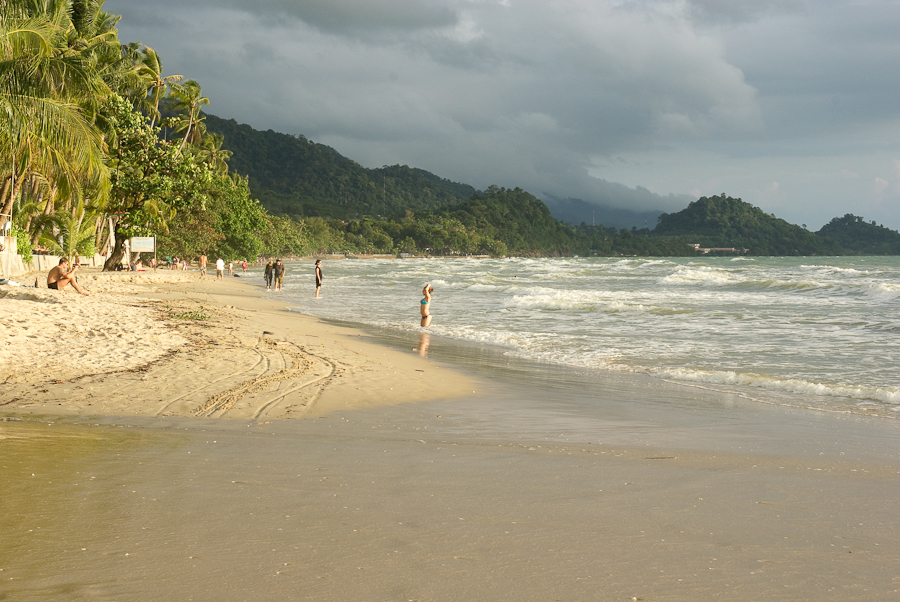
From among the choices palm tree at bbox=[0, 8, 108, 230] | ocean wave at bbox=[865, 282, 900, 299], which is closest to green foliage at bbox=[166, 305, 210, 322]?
palm tree at bbox=[0, 8, 108, 230]

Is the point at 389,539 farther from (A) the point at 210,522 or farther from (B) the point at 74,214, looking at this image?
(B) the point at 74,214

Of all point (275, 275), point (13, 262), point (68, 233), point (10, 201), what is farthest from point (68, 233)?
point (275, 275)

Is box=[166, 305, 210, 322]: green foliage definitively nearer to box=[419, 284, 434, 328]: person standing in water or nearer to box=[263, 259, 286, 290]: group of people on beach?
box=[419, 284, 434, 328]: person standing in water

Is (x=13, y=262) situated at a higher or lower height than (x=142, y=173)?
lower

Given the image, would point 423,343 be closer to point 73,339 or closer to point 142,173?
point 73,339

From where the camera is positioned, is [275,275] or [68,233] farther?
[68,233]

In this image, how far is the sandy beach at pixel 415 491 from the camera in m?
2.83

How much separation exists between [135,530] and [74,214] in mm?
33440

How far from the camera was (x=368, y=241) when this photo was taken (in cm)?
15962

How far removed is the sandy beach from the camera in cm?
283

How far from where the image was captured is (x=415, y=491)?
3.97 m

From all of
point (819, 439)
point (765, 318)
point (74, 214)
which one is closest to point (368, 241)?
point (74, 214)

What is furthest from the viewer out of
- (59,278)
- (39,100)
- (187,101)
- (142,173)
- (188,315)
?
(187,101)

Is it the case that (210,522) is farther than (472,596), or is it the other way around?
(210,522)
